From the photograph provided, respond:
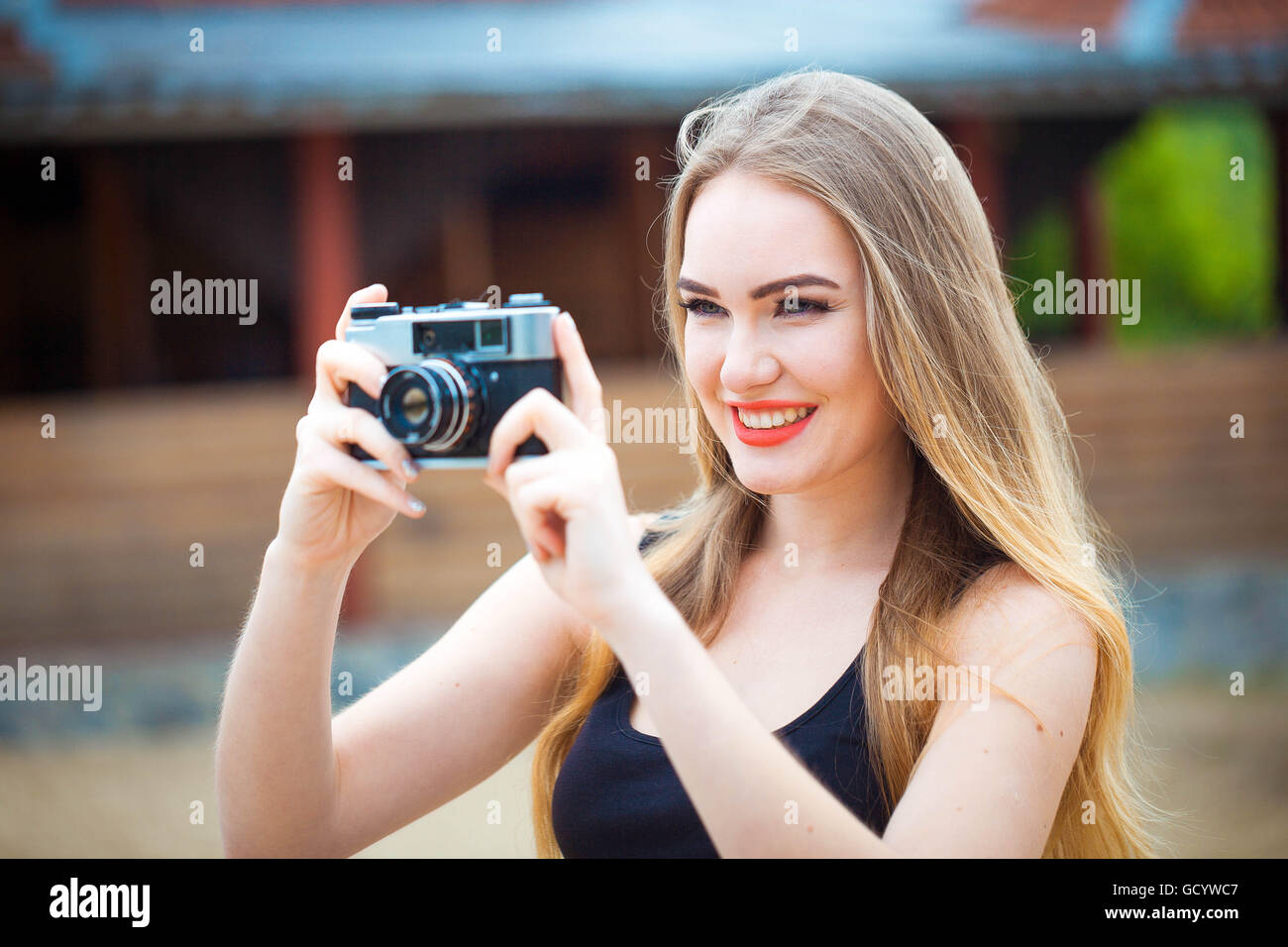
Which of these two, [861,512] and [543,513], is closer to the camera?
[543,513]

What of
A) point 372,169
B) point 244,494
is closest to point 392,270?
point 372,169

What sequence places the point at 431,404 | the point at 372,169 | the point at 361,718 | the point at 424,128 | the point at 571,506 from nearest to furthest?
the point at 571,506
the point at 431,404
the point at 361,718
the point at 424,128
the point at 372,169

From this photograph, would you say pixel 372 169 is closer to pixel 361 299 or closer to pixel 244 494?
pixel 244 494

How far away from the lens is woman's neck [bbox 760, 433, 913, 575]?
1.89 metres

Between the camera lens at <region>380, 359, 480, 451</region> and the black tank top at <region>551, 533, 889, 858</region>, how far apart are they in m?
0.53

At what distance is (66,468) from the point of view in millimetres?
6977

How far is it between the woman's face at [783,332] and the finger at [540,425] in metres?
0.38

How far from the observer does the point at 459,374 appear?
148 cm

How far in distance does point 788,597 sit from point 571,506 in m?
0.65

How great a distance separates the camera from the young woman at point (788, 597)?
1.38 m

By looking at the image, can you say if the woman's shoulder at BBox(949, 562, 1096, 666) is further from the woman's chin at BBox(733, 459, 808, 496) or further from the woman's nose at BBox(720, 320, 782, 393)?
the woman's nose at BBox(720, 320, 782, 393)

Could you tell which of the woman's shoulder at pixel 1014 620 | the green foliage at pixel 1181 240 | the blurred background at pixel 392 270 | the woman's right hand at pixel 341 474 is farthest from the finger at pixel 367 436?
the green foliage at pixel 1181 240
